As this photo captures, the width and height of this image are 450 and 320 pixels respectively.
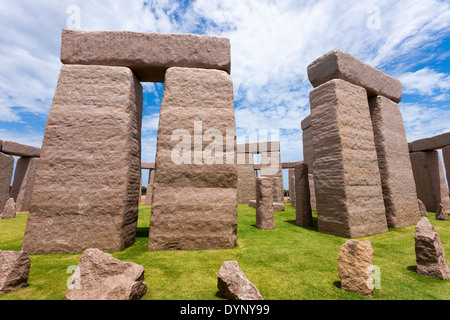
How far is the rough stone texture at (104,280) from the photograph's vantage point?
5.03 ft

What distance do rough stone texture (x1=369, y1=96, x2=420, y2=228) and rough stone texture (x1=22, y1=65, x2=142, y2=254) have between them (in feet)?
17.8

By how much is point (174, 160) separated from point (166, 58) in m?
1.83

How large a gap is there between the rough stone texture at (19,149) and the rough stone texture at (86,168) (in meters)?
7.55

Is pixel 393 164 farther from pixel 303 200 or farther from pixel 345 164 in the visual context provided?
pixel 303 200

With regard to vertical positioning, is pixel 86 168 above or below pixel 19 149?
below

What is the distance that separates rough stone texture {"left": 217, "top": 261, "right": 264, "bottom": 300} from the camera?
153 centimetres

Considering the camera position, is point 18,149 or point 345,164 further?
point 18,149

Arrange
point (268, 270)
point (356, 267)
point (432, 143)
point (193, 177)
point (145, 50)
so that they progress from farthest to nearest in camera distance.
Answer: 1. point (432, 143)
2. point (145, 50)
3. point (193, 177)
4. point (268, 270)
5. point (356, 267)

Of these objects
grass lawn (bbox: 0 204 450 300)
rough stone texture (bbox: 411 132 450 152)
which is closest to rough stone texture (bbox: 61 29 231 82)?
grass lawn (bbox: 0 204 450 300)

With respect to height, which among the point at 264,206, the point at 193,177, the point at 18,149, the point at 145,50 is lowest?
the point at 264,206

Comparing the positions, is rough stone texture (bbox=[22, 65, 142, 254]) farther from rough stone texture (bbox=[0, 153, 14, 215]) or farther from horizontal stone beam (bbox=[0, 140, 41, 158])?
horizontal stone beam (bbox=[0, 140, 41, 158])

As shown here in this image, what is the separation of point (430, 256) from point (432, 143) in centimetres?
777

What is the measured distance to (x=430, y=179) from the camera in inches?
293

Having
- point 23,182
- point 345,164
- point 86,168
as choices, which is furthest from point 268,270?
point 23,182
